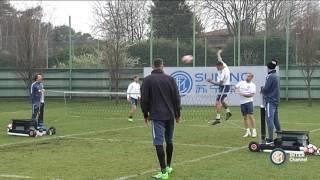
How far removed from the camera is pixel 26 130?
18.2m

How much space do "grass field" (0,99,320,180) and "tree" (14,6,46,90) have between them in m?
15.9

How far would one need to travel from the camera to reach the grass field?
11.2 meters

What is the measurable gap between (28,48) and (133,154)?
26.9 m

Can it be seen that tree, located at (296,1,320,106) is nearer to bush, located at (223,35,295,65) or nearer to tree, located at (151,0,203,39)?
bush, located at (223,35,295,65)

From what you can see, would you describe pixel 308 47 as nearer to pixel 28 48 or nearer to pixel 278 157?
pixel 28 48

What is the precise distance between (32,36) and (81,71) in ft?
13.3

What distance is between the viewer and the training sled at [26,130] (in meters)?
18.1

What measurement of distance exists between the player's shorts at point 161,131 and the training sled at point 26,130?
7.94 m

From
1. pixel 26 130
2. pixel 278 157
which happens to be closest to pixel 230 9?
pixel 26 130

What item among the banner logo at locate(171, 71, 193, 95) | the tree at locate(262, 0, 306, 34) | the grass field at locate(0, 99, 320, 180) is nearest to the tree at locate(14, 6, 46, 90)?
the banner logo at locate(171, 71, 193, 95)

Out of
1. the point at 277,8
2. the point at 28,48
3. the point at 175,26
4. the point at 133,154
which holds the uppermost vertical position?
the point at 277,8

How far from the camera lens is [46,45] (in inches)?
1646

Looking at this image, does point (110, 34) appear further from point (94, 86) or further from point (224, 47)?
point (224, 47)

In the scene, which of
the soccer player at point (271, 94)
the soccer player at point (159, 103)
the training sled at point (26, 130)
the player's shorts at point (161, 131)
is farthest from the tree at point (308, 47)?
the soccer player at point (159, 103)
